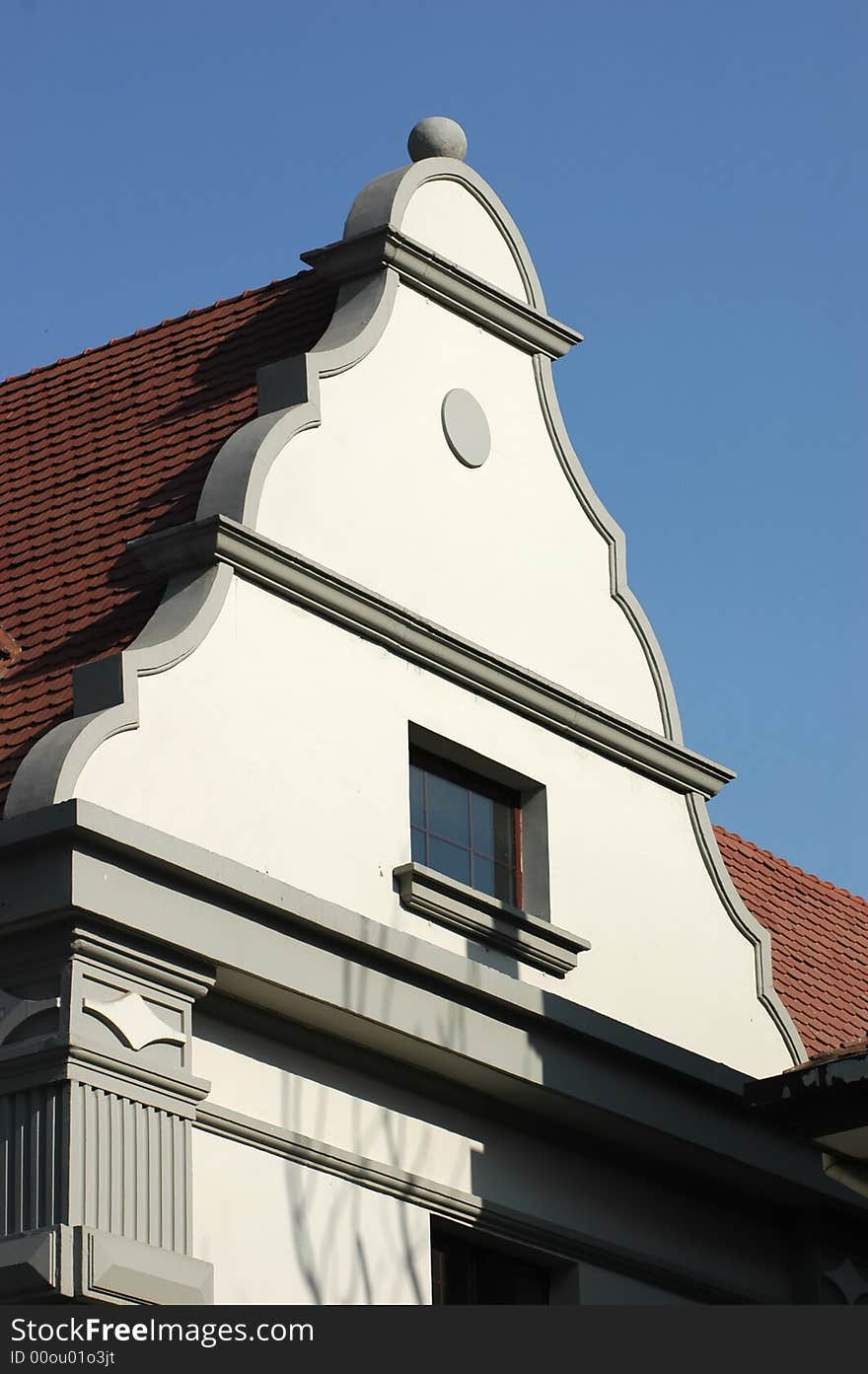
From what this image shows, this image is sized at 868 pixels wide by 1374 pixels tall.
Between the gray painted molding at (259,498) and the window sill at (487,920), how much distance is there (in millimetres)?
1917

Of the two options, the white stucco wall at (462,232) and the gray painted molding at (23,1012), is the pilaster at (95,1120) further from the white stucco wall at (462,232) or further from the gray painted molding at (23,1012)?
the white stucco wall at (462,232)

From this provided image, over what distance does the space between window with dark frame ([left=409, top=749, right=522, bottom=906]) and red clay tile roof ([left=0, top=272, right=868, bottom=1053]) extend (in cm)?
205

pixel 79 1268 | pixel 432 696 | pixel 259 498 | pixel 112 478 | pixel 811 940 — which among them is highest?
pixel 112 478

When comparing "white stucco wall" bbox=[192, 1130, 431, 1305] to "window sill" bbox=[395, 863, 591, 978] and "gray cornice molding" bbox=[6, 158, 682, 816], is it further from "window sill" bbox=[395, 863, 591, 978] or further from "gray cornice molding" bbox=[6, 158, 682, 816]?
"gray cornice molding" bbox=[6, 158, 682, 816]

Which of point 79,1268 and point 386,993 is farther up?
point 386,993

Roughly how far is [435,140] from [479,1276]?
7.44 meters

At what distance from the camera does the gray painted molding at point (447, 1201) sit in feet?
46.6

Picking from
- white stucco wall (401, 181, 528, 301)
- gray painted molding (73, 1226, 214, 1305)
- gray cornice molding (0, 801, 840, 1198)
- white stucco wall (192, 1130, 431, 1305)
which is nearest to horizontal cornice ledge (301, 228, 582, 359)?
white stucco wall (401, 181, 528, 301)

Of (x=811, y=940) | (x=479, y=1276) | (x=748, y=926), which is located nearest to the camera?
(x=479, y=1276)

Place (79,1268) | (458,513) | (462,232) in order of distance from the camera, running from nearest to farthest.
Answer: (79,1268) → (458,513) → (462,232)

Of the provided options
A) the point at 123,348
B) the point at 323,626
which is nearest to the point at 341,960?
the point at 323,626

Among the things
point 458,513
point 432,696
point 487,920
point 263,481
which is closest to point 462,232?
point 458,513

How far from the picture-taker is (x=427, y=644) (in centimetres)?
1623

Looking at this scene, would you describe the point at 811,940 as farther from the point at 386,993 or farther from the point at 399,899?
the point at 386,993
